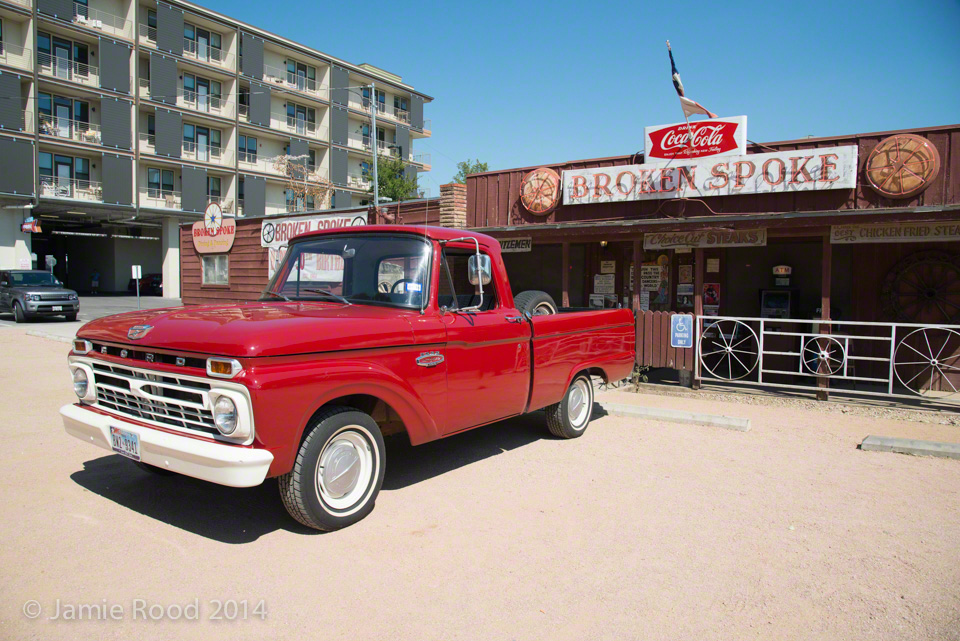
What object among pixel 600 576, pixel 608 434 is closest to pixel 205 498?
pixel 600 576

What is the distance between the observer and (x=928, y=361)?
9.43m

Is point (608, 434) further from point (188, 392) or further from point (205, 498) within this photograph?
point (188, 392)

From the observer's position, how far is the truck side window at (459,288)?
16.4ft

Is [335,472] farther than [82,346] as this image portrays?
No

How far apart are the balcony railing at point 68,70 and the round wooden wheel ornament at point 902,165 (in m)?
39.8

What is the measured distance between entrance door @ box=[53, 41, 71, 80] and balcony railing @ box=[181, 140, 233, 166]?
23.4ft

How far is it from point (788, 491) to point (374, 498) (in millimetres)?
3372

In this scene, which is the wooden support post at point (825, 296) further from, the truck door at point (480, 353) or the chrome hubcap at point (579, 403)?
the truck door at point (480, 353)

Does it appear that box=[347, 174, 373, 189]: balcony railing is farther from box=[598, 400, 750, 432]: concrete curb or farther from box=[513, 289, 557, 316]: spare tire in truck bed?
box=[513, 289, 557, 316]: spare tire in truck bed

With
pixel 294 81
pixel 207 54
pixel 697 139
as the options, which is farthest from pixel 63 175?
pixel 697 139

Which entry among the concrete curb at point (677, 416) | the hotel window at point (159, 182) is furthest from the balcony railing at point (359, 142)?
the concrete curb at point (677, 416)

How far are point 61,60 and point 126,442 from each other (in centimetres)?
4009

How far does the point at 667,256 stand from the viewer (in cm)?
1216

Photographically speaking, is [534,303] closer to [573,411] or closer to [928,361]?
[573,411]
